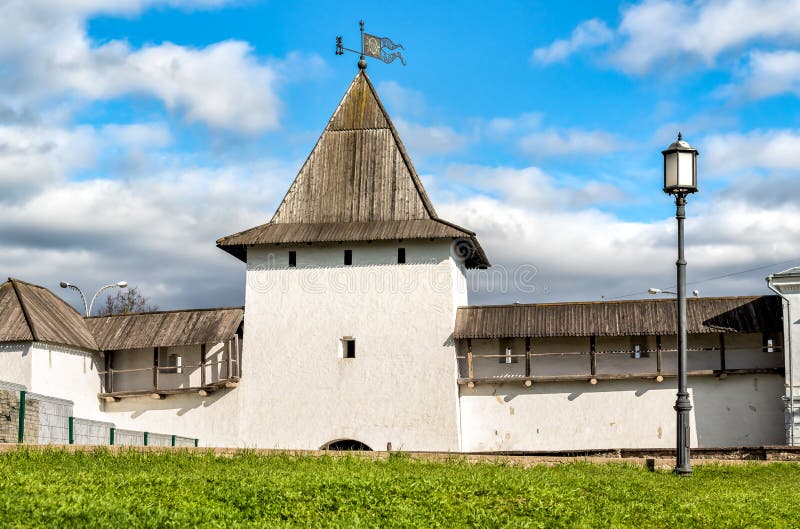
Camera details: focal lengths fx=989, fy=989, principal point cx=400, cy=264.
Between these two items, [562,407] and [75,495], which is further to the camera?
[562,407]

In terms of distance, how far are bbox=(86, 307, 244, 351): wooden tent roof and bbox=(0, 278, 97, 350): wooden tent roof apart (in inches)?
18.9

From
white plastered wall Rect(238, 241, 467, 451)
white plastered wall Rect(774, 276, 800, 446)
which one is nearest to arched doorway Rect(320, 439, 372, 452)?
white plastered wall Rect(238, 241, 467, 451)

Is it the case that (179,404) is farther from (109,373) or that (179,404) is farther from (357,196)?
(357,196)

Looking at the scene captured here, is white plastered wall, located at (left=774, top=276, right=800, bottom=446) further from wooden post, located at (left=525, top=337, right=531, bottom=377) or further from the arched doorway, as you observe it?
the arched doorway

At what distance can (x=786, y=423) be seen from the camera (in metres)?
22.5

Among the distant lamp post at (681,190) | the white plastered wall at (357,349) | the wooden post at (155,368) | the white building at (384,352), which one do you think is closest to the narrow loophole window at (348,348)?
the white building at (384,352)

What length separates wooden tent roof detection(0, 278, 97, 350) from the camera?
947 inches

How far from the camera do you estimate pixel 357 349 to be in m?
25.1

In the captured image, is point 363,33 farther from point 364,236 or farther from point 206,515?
point 206,515

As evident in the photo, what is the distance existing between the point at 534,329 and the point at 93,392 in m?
11.6

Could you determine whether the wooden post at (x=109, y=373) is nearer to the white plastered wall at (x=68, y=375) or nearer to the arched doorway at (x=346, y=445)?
the white plastered wall at (x=68, y=375)

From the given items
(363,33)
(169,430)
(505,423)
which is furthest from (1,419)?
(363,33)

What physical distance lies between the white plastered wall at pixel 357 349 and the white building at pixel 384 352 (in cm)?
4

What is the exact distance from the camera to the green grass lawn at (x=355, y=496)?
8.73 meters
